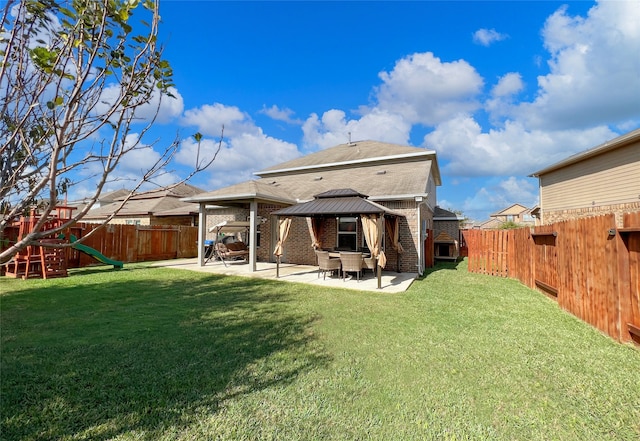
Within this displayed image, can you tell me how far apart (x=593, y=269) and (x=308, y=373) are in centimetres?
569

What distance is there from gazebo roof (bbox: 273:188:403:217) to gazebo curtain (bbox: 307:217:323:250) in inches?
50.4

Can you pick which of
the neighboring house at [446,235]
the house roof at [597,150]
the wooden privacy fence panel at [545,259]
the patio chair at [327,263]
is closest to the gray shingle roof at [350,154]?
the neighboring house at [446,235]

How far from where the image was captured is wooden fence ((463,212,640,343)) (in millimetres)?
4375

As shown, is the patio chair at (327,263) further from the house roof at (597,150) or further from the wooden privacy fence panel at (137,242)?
the house roof at (597,150)

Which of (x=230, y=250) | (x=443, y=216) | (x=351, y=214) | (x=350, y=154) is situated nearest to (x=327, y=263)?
(x=351, y=214)

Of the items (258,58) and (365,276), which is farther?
(258,58)

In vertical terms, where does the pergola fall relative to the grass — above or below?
above

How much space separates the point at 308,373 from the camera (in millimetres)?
3482

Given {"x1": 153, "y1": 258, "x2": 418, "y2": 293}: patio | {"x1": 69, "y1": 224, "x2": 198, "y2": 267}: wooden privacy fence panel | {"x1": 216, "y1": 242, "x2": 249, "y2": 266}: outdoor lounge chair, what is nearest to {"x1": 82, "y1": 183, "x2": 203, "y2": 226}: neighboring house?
{"x1": 69, "y1": 224, "x2": 198, "y2": 267}: wooden privacy fence panel

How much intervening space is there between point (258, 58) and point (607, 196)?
19.0m

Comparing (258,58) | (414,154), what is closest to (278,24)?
(258,58)

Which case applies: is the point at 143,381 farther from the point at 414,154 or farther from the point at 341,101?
the point at 341,101

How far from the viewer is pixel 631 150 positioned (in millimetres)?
13195

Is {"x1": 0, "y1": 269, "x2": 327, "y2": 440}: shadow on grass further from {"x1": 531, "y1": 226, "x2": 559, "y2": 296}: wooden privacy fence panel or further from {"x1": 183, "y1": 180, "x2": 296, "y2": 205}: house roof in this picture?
{"x1": 531, "y1": 226, "x2": 559, "y2": 296}: wooden privacy fence panel
